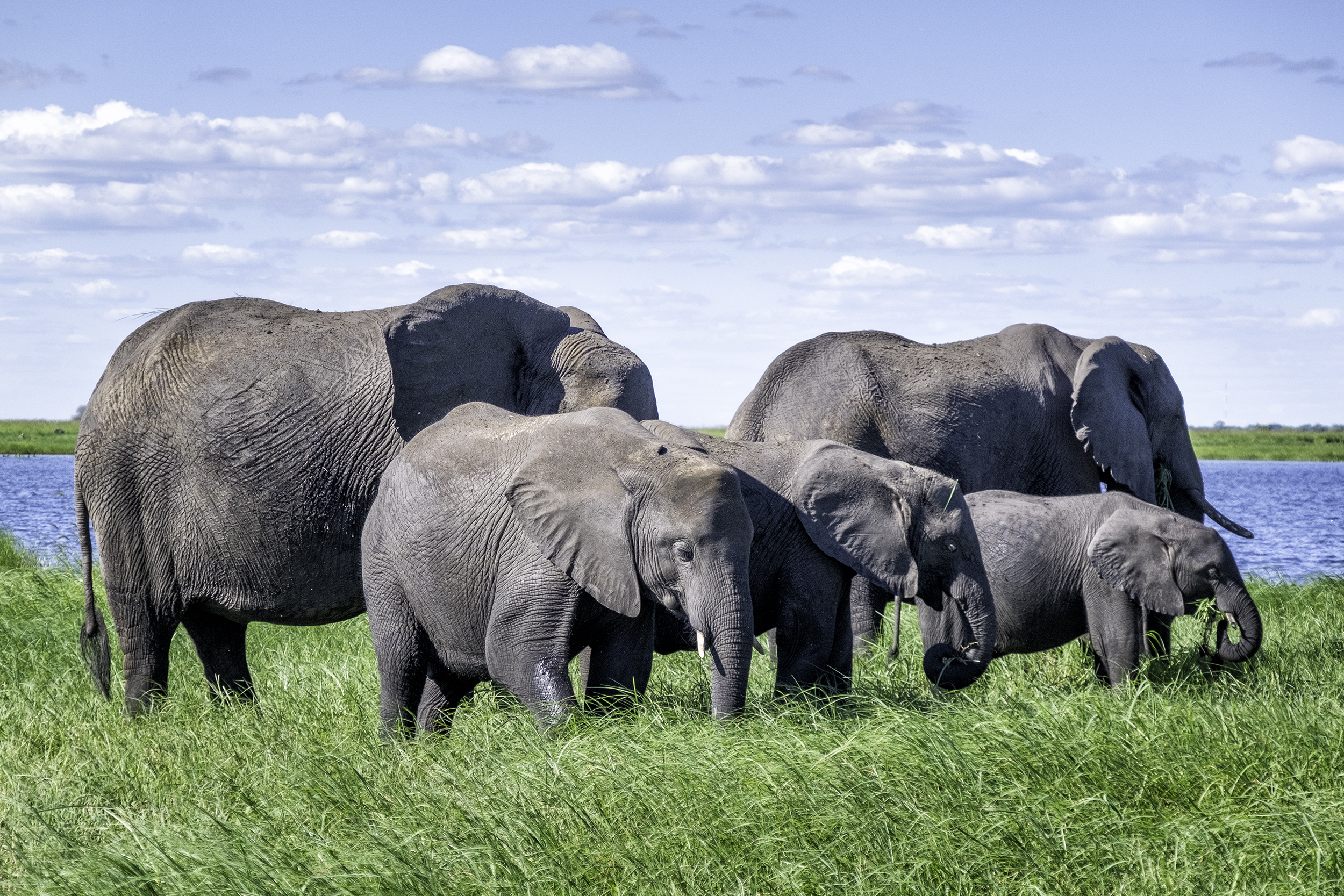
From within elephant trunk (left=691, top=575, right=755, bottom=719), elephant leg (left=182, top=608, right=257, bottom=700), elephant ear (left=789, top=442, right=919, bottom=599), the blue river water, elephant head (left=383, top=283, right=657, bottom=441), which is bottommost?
the blue river water

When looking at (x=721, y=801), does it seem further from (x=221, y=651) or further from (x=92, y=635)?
(x=92, y=635)

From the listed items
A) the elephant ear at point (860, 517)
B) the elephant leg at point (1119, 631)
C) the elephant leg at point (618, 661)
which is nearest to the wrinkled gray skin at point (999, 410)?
the elephant leg at point (1119, 631)

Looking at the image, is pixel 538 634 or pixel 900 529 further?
pixel 900 529

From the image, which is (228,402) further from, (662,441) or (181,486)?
(662,441)

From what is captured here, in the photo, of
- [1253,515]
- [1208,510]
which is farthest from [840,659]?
[1253,515]

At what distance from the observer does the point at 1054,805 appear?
453cm

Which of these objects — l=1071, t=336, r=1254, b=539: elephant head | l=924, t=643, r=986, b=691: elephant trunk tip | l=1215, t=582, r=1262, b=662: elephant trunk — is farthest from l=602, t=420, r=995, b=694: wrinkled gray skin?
l=1071, t=336, r=1254, b=539: elephant head

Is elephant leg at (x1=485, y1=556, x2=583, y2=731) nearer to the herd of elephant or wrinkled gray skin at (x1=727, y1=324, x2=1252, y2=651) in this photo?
the herd of elephant

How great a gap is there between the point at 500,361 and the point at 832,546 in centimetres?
222

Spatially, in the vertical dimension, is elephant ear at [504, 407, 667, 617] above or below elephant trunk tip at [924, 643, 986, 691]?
→ above

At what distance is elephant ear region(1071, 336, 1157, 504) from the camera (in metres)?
10.4

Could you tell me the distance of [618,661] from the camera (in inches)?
227

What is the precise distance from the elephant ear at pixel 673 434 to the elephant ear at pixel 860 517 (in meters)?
0.48

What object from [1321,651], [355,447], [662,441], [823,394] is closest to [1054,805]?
[662,441]
